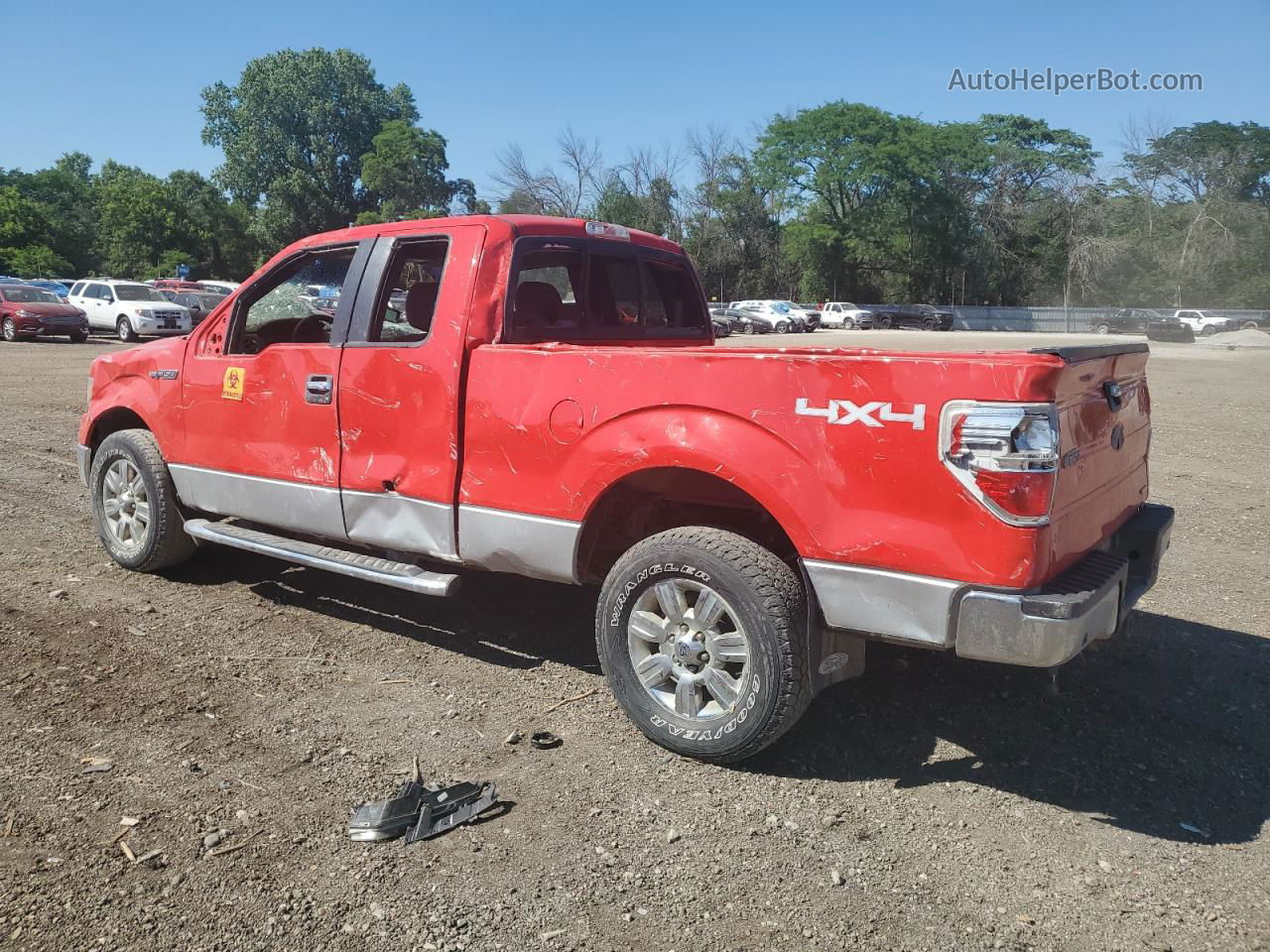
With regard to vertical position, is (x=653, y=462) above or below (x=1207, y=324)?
above

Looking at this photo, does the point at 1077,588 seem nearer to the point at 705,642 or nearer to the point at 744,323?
the point at 705,642

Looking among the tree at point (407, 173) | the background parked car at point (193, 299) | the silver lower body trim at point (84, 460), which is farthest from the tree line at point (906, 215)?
the silver lower body trim at point (84, 460)

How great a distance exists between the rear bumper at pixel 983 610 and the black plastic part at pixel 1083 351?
71 cm

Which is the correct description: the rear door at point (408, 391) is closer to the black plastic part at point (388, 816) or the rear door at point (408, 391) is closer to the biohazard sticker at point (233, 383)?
the biohazard sticker at point (233, 383)

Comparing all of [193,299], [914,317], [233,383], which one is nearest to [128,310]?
[193,299]

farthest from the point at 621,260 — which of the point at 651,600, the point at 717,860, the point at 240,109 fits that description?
the point at 240,109

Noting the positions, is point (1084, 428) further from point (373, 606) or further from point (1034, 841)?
point (373, 606)

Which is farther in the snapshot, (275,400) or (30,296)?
(30,296)

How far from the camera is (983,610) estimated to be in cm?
306

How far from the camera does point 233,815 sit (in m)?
3.25

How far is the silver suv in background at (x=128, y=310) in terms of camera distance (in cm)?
2869

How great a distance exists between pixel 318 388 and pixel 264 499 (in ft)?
2.48

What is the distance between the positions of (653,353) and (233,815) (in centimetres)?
211

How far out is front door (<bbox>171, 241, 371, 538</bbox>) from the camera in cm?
473
